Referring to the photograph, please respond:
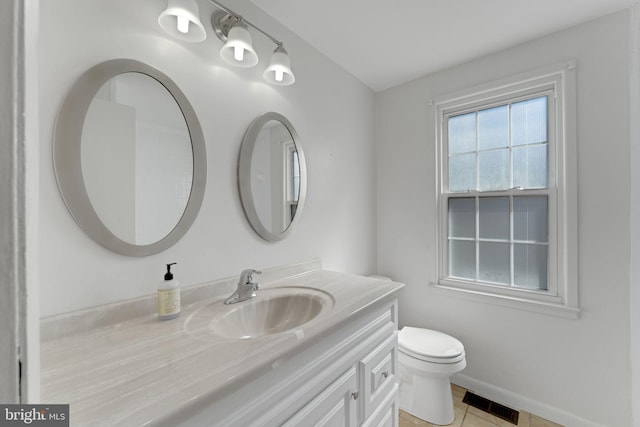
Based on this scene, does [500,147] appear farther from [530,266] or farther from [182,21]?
[182,21]

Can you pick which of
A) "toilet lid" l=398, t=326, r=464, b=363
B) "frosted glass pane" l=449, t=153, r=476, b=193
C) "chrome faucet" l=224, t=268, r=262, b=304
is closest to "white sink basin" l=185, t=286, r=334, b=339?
"chrome faucet" l=224, t=268, r=262, b=304

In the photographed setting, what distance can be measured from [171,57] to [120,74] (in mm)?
217

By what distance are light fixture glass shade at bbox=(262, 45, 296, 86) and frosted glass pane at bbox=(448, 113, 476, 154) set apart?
137cm

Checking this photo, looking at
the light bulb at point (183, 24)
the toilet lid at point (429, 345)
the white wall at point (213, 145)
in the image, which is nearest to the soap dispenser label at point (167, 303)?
the white wall at point (213, 145)

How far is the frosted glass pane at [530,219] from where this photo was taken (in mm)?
1602

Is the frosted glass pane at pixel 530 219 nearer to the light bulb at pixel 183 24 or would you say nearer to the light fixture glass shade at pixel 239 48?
the light fixture glass shade at pixel 239 48

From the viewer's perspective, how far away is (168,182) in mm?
979

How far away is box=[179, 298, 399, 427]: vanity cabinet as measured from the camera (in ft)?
1.95

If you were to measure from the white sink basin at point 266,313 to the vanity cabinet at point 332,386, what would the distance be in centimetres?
16

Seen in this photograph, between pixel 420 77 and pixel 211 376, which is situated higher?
pixel 420 77

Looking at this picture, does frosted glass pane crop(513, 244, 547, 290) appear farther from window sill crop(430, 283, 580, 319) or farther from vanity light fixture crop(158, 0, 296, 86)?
vanity light fixture crop(158, 0, 296, 86)

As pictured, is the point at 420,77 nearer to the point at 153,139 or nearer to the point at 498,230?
the point at 498,230

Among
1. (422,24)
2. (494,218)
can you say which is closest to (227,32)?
(422,24)

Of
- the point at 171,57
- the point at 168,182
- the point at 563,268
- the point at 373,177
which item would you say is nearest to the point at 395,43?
the point at 373,177
